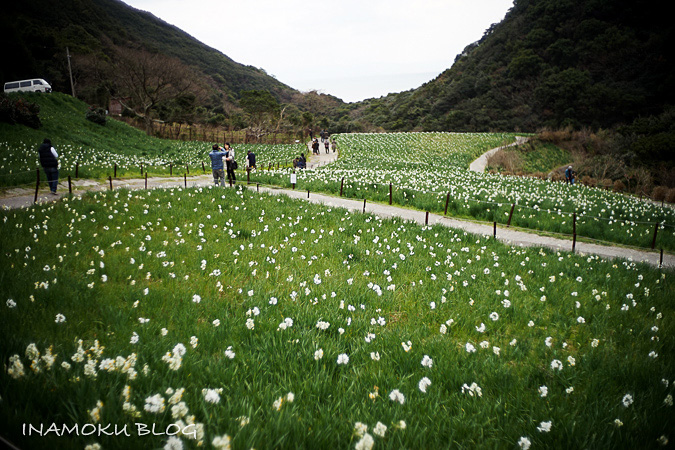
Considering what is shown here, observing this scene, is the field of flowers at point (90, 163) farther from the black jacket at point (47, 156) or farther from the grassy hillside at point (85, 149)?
the black jacket at point (47, 156)

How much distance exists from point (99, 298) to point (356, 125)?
8604 cm

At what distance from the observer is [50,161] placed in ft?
40.4

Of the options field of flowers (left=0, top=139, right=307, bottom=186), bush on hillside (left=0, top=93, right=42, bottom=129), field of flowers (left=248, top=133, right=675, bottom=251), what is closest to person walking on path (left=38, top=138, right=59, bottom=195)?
field of flowers (left=0, top=139, right=307, bottom=186)

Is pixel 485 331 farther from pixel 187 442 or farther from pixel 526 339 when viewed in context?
pixel 187 442

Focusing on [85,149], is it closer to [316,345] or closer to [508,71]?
[316,345]

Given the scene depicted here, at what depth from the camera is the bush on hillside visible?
19653mm

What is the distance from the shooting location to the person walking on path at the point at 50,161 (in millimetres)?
12039

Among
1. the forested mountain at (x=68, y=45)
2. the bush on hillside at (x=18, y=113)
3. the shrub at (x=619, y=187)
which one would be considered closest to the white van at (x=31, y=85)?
the forested mountain at (x=68, y=45)

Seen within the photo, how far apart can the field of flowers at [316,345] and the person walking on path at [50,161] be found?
6238 millimetres

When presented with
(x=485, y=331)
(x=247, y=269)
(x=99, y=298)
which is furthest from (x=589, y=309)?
(x=99, y=298)

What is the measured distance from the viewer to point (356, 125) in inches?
3344

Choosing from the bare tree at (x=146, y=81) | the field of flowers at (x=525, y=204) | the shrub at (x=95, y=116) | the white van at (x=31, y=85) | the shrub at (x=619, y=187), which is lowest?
the field of flowers at (x=525, y=204)

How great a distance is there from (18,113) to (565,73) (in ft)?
262

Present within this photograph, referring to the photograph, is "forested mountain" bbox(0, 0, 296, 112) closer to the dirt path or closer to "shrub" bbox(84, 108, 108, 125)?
"shrub" bbox(84, 108, 108, 125)
